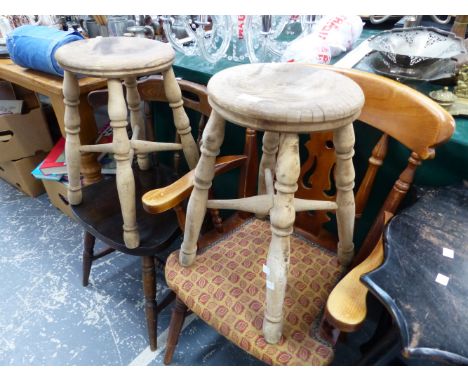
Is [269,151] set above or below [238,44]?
below

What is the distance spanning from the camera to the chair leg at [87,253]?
4.28ft

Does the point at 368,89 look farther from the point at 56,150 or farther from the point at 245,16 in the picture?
the point at 56,150

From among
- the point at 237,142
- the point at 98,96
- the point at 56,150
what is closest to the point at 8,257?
the point at 56,150

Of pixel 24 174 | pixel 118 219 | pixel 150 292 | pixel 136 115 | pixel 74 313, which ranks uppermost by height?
pixel 136 115

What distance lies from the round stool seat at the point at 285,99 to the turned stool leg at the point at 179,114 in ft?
1.14

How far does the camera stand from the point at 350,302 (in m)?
0.54

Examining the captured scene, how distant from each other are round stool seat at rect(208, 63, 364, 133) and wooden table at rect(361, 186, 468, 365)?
24cm

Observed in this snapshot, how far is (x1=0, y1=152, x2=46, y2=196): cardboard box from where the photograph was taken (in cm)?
182

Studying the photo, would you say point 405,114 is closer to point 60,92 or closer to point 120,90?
point 120,90

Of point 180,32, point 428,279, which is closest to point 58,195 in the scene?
point 180,32

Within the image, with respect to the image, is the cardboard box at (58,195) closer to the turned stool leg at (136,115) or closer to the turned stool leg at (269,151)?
the turned stool leg at (136,115)

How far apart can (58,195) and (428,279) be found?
5.69ft

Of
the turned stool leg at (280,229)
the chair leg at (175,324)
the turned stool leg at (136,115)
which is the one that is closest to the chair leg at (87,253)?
the turned stool leg at (136,115)

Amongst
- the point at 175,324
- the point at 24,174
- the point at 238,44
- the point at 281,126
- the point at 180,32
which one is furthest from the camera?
the point at 24,174
